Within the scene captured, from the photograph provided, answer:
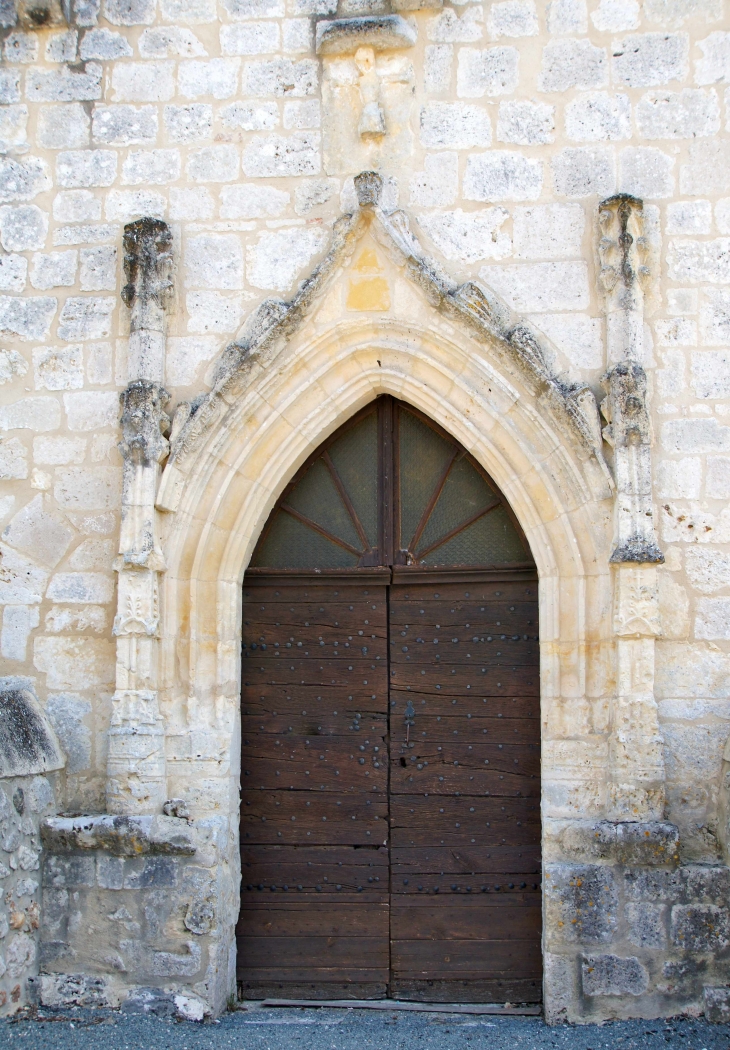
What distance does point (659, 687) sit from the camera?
4598mm

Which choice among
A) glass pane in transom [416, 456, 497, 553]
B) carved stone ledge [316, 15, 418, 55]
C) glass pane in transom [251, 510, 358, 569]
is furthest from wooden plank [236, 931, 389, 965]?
carved stone ledge [316, 15, 418, 55]

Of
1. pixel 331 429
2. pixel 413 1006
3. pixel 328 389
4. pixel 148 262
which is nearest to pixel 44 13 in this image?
pixel 148 262

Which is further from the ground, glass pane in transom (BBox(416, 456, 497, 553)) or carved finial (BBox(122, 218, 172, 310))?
carved finial (BBox(122, 218, 172, 310))

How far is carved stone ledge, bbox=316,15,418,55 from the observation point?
4977 mm

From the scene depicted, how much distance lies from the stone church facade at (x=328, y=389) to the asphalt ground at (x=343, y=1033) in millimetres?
113

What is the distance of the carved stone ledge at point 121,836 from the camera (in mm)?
4531

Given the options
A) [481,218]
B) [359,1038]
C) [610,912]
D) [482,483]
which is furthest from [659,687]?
[481,218]

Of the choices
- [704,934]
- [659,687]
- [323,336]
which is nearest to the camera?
[704,934]

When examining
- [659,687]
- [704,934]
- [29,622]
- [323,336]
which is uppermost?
[323,336]

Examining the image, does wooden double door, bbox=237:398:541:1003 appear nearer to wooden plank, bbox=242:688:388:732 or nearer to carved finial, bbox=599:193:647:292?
wooden plank, bbox=242:688:388:732

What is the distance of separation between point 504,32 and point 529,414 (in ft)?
6.36

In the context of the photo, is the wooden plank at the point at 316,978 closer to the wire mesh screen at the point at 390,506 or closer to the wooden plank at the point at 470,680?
the wooden plank at the point at 470,680

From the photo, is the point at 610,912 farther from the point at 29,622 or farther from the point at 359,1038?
the point at 29,622

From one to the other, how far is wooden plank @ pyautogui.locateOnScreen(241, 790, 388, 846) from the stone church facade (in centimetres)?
15
